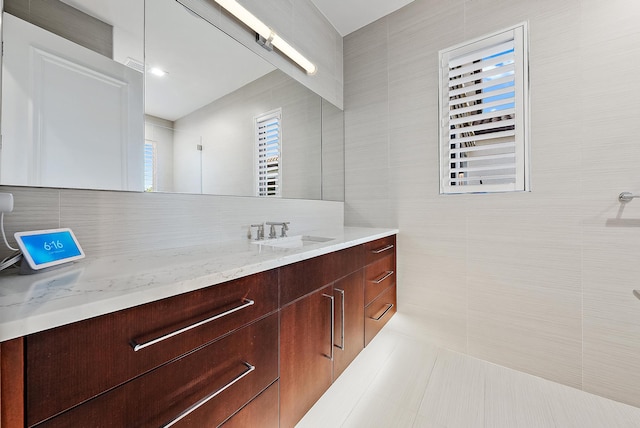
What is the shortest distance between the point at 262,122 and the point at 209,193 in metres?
0.61

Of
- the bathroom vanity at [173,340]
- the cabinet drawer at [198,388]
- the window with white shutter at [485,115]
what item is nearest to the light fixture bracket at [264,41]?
the window with white shutter at [485,115]

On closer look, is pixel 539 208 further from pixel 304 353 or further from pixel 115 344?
pixel 115 344

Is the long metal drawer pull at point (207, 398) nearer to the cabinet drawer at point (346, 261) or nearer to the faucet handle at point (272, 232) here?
the cabinet drawer at point (346, 261)

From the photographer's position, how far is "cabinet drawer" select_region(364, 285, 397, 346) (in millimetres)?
Result: 1547

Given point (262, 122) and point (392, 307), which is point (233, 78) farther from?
point (392, 307)

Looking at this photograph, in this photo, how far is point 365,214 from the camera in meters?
2.24

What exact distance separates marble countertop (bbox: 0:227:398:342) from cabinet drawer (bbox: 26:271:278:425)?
3 centimetres

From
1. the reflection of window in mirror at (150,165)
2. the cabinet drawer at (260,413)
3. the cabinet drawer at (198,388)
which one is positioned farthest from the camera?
the reflection of window in mirror at (150,165)

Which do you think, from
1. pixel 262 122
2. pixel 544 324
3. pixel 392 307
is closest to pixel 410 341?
pixel 392 307

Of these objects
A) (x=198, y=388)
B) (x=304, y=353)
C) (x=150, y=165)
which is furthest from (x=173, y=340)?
(x=150, y=165)

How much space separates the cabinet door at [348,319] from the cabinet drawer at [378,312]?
77 millimetres

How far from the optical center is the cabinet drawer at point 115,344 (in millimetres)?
445

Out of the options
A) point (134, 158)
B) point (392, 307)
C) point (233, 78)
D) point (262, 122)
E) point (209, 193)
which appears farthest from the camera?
point (392, 307)

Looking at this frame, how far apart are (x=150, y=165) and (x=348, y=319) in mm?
1174
